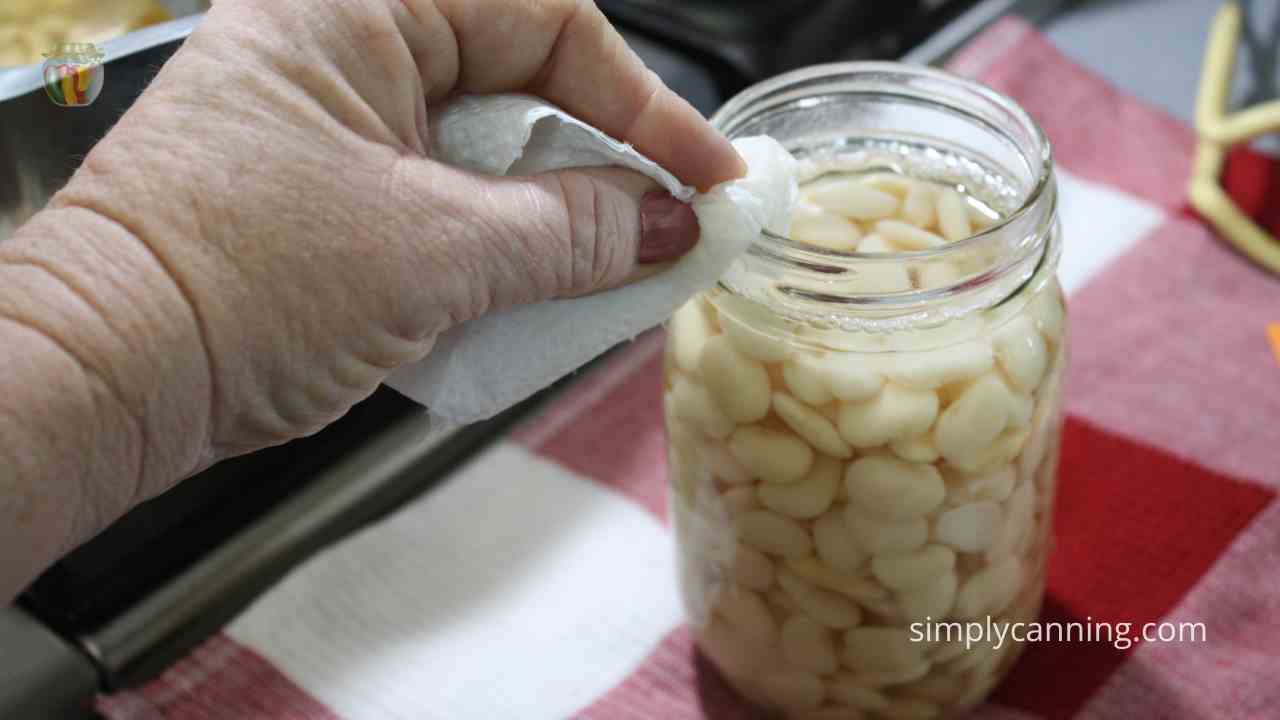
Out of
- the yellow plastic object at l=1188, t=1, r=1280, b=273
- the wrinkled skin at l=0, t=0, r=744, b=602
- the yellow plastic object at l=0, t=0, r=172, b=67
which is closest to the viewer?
the wrinkled skin at l=0, t=0, r=744, b=602

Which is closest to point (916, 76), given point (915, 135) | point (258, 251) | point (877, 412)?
point (915, 135)

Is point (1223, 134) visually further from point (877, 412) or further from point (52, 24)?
point (52, 24)

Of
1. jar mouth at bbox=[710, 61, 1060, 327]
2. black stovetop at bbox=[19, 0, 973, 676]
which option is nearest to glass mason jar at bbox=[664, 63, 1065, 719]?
jar mouth at bbox=[710, 61, 1060, 327]

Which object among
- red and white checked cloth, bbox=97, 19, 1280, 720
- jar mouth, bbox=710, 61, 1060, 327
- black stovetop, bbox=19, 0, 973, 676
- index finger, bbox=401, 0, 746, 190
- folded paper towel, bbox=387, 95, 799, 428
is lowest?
red and white checked cloth, bbox=97, 19, 1280, 720

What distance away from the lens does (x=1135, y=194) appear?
0.61m

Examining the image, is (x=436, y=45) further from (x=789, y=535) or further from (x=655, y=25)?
(x=655, y=25)

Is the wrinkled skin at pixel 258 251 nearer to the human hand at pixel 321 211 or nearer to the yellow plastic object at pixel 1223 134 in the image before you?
the human hand at pixel 321 211

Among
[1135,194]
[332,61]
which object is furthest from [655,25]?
[332,61]

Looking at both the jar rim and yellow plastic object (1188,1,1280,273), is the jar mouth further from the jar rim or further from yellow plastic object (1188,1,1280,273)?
yellow plastic object (1188,1,1280,273)

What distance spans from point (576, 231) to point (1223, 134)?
0.42m

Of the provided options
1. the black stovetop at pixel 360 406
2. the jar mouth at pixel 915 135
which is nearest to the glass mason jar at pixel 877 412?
the jar mouth at pixel 915 135

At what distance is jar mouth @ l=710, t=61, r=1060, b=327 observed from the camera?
0.34m

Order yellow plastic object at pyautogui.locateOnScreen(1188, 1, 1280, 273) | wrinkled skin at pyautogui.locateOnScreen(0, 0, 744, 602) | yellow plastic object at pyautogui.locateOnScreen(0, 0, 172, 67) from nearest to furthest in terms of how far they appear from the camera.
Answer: wrinkled skin at pyautogui.locateOnScreen(0, 0, 744, 602) < yellow plastic object at pyautogui.locateOnScreen(0, 0, 172, 67) < yellow plastic object at pyautogui.locateOnScreen(1188, 1, 1280, 273)

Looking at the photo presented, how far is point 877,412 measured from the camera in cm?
34
